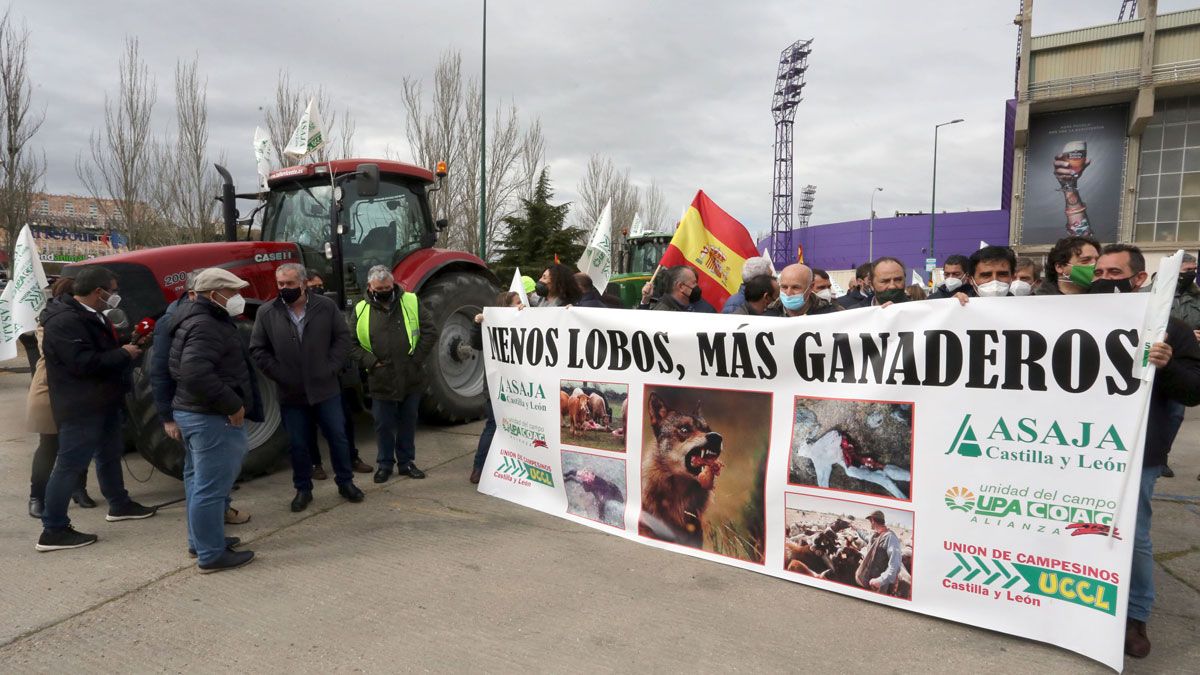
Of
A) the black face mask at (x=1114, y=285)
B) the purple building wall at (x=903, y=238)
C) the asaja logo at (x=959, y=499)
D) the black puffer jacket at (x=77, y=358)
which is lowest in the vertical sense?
the asaja logo at (x=959, y=499)

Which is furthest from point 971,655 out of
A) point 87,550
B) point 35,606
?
point 87,550

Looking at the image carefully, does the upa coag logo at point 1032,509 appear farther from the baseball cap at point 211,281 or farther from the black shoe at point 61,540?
the black shoe at point 61,540

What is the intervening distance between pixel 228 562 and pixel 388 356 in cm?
189

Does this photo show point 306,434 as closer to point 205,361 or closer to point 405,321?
point 405,321

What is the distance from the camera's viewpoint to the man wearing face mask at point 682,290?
5.05 m

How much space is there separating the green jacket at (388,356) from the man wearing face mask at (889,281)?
337cm

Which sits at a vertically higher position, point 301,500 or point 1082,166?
point 1082,166

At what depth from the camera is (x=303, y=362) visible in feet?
14.9

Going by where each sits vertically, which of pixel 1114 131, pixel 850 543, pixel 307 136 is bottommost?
pixel 850 543


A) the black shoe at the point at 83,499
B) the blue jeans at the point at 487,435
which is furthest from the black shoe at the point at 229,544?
the blue jeans at the point at 487,435

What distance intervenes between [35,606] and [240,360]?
145 centimetres

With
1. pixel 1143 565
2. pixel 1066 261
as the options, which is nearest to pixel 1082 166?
pixel 1066 261

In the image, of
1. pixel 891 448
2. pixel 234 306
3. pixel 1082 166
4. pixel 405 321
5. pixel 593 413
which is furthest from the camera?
pixel 1082 166

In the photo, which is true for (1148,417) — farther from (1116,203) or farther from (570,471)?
(1116,203)
